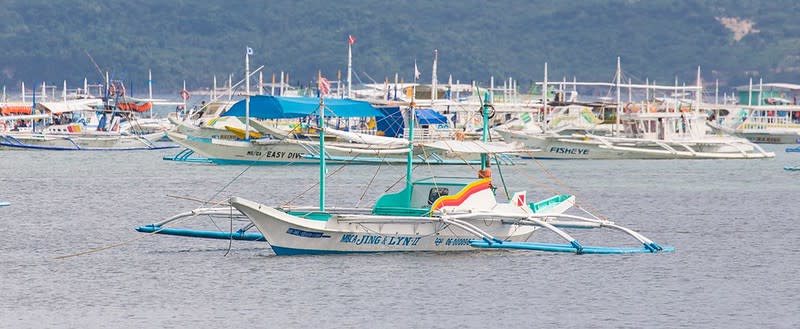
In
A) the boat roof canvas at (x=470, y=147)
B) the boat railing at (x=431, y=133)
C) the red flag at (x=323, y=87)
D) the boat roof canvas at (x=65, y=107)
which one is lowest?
→ the boat railing at (x=431, y=133)

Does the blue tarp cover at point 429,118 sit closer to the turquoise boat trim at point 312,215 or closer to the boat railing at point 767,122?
the boat railing at point 767,122

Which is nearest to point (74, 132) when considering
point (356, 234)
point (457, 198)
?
point (356, 234)

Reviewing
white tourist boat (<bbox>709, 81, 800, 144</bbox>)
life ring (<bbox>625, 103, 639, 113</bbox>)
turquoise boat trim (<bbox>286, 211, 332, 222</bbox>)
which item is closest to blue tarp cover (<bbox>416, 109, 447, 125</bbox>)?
life ring (<bbox>625, 103, 639, 113</bbox>)

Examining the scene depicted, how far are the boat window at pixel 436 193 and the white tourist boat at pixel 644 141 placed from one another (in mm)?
64397

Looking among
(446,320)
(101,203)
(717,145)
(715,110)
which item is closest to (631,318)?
(446,320)

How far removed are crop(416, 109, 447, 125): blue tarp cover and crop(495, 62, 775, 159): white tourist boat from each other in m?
9.61

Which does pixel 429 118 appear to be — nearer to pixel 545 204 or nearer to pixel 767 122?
pixel 545 204

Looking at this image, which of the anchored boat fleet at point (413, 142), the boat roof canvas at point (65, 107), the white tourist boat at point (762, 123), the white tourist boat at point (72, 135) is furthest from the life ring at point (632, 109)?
the boat roof canvas at point (65, 107)

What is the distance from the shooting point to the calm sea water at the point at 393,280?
4100 centimetres

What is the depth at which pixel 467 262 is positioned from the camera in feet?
160

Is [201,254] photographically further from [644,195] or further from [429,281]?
[644,195]

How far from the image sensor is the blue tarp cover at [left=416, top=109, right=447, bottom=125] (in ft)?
342

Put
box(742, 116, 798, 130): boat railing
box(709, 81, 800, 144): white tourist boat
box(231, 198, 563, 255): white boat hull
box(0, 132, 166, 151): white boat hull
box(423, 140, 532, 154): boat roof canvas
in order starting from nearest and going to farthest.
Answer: box(231, 198, 563, 255): white boat hull → box(423, 140, 532, 154): boat roof canvas → box(0, 132, 166, 151): white boat hull → box(709, 81, 800, 144): white tourist boat → box(742, 116, 798, 130): boat railing

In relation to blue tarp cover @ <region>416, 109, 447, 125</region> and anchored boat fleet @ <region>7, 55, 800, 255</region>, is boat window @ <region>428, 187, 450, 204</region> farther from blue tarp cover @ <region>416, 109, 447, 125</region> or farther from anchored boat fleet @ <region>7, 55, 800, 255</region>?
blue tarp cover @ <region>416, 109, 447, 125</region>
